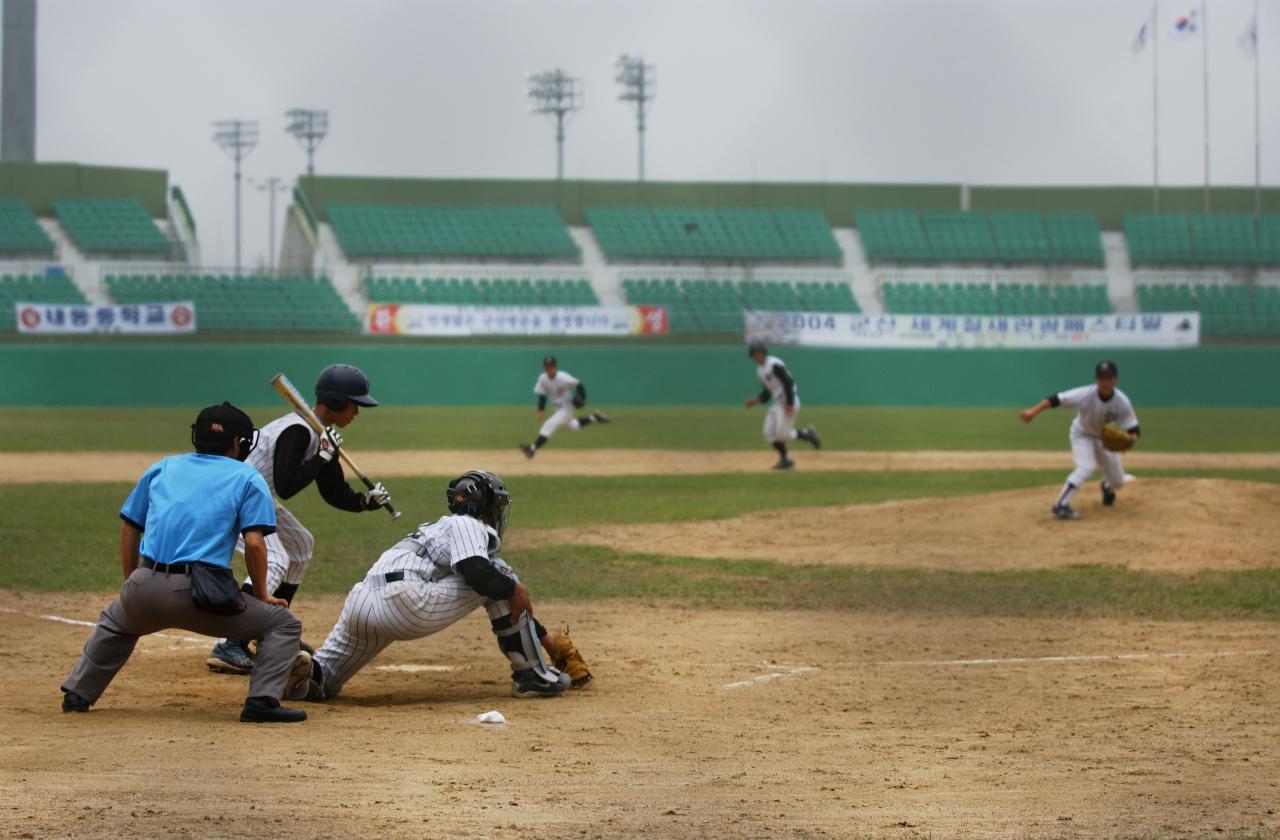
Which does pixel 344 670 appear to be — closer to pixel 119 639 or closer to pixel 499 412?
pixel 119 639

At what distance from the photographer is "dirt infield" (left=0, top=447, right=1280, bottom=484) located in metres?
21.2

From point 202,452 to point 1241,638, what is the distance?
6203 millimetres

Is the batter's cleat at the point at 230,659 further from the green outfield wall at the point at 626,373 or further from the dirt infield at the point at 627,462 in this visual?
the green outfield wall at the point at 626,373

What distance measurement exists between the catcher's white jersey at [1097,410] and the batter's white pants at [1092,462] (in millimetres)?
86

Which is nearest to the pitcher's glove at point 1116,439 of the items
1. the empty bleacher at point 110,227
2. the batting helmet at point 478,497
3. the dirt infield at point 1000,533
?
the dirt infield at point 1000,533

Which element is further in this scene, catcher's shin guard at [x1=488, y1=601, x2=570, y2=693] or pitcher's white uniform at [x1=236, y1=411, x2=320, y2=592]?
pitcher's white uniform at [x1=236, y1=411, x2=320, y2=592]

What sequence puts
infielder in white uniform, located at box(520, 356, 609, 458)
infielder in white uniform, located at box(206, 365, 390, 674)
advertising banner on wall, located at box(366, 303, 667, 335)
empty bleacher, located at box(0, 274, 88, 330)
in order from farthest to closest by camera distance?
advertising banner on wall, located at box(366, 303, 667, 335) → empty bleacher, located at box(0, 274, 88, 330) → infielder in white uniform, located at box(520, 356, 609, 458) → infielder in white uniform, located at box(206, 365, 390, 674)

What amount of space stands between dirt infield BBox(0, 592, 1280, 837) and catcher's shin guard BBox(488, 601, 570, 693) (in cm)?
19

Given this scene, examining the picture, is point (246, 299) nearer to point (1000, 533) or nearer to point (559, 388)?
point (559, 388)

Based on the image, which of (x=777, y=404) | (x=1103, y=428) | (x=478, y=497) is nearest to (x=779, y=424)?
(x=777, y=404)

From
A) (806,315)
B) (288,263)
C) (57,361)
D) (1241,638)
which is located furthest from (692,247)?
(1241,638)

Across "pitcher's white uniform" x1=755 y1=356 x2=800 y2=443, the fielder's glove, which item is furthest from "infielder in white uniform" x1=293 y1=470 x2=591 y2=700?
"pitcher's white uniform" x1=755 y1=356 x2=800 y2=443

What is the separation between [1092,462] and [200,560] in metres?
10.7

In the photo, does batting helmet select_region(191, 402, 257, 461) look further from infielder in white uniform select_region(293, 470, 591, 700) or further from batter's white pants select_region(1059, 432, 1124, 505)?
batter's white pants select_region(1059, 432, 1124, 505)
